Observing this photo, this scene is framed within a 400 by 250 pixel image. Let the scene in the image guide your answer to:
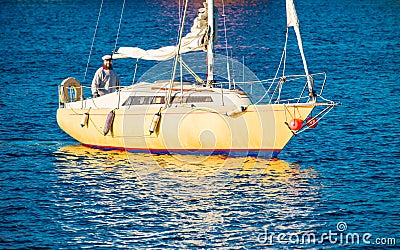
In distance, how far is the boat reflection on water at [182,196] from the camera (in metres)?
35.5

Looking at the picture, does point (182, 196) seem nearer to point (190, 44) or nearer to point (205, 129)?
point (205, 129)

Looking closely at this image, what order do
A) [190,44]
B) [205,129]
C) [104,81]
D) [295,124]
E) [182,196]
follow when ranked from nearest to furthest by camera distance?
1. [182,196]
2. [295,124]
3. [205,129]
4. [190,44]
5. [104,81]

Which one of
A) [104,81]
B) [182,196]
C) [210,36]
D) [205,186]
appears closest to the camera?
[182,196]

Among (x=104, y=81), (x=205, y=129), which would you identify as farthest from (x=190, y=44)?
(x=205, y=129)

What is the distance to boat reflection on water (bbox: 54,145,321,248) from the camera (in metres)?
35.5

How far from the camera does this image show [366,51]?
3467 inches

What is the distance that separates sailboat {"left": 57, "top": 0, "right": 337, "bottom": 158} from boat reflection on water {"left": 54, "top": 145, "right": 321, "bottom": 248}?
747mm

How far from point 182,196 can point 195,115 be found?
5283 millimetres

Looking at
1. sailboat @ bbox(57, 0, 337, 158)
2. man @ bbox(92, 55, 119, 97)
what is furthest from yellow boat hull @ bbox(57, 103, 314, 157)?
man @ bbox(92, 55, 119, 97)

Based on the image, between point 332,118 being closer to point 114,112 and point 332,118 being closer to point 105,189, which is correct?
point 114,112

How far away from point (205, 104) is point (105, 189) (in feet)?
20.8

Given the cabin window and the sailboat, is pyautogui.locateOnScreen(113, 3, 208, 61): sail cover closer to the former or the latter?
the sailboat

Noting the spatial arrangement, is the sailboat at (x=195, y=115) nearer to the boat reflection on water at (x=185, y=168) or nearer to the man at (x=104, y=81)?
the boat reflection on water at (x=185, y=168)

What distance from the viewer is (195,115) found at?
43250mm
